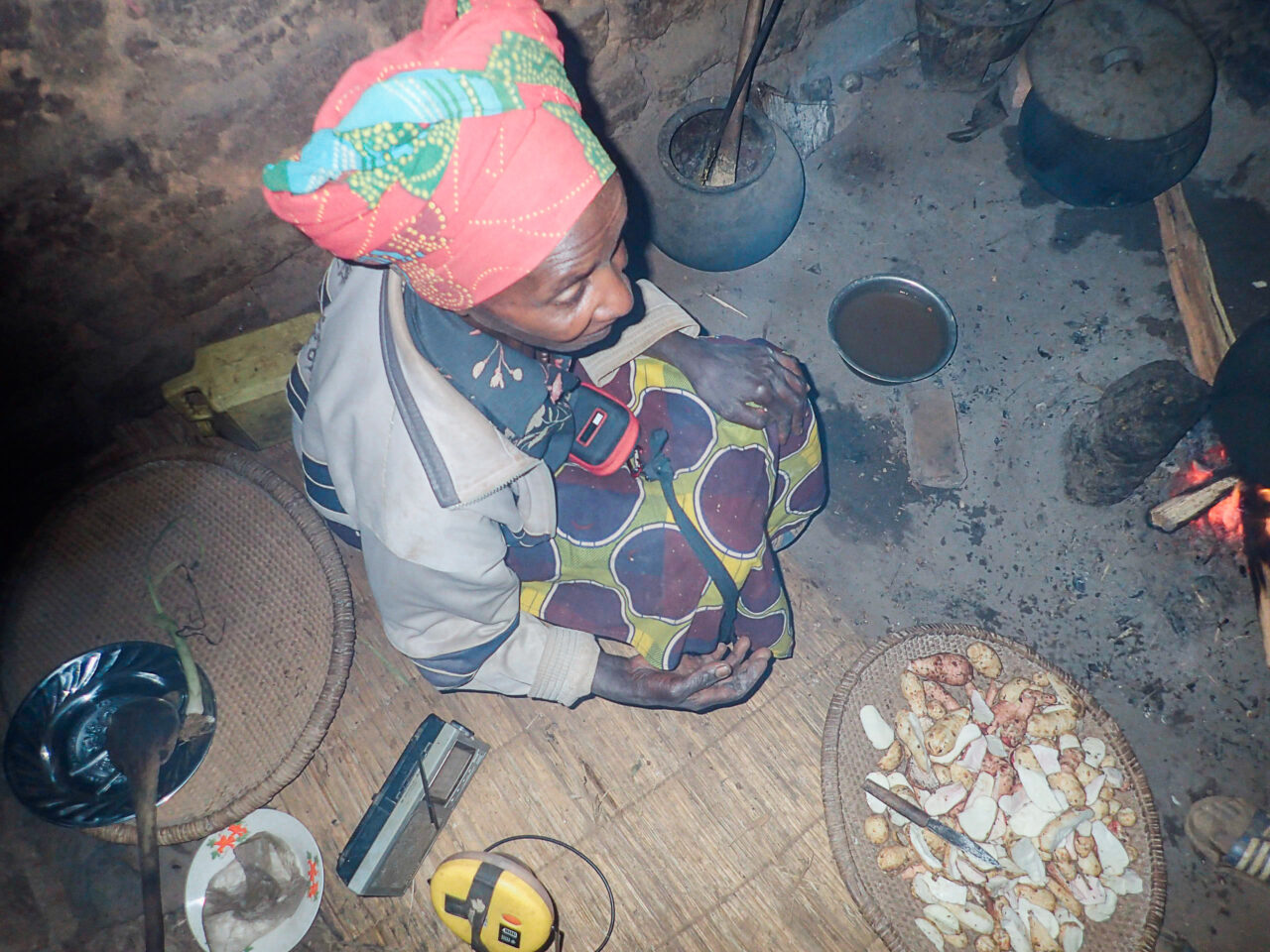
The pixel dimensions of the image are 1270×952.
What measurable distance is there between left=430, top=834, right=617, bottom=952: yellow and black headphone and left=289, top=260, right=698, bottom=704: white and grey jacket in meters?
0.72

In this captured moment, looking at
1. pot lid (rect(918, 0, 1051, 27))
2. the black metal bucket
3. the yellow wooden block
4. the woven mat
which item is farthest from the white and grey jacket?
pot lid (rect(918, 0, 1051, 27))

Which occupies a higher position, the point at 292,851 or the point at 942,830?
the point at 292,851

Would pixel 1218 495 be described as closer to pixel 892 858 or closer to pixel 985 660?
pixel 985 660

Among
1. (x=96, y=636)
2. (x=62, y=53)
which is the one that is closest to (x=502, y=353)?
(x=62, y=53)

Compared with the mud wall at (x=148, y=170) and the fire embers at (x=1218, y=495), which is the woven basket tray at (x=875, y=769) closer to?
the fire embers at (x=1218, y=495)

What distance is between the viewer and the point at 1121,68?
10.9ft

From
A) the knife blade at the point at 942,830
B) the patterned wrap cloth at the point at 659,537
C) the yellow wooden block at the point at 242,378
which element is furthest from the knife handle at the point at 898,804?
the yellow wooden block at the point at 242,378

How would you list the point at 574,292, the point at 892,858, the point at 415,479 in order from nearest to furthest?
the point at 574,292 < the point at 415,479 < the point at 892,858

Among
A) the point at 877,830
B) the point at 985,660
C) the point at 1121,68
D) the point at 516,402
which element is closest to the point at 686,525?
the point at 516,402

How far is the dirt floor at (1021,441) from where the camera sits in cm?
280

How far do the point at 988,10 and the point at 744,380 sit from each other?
8.97ft

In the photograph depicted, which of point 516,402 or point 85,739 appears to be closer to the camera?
point 516,402

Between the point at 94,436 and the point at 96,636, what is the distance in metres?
0.90

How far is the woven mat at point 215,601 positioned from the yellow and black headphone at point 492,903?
621 millimetres
